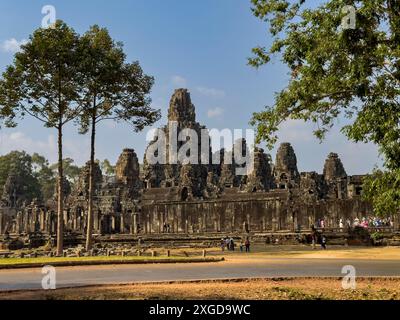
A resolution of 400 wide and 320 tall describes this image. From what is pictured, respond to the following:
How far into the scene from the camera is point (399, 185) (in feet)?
38.8

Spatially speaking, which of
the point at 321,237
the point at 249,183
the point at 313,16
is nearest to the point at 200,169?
the point at 249,183

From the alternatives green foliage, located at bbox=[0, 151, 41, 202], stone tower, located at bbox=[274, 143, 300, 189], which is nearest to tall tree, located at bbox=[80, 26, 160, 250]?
stone tower, located at bbox=[274, 143, 300, 189]

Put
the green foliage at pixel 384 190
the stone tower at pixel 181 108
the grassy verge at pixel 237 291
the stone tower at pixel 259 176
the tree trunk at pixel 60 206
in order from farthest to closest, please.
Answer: the stone tower at pixel 181 108 → the stone tower at pixel 259 176 → the tree trunk at pixel 60 206 → the green foliage at pixel 384 190 → the grassy verge at pixel 237 291

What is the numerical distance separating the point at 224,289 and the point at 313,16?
732cm

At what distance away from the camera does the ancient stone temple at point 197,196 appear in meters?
46.8

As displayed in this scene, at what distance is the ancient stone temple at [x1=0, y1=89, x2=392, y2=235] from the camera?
4681 cm

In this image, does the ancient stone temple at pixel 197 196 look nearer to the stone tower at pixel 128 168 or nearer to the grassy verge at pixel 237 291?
the stone tower at pixel 128 168

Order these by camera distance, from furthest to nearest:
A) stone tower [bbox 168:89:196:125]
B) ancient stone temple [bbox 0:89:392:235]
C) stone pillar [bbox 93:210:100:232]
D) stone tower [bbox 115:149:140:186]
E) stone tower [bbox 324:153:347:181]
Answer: stone tower [bbox 168:89:196:125] → stone tower [bbox 115:149:140:186] → stone tower [bbox 324:153:347:181] → stone pillar [bbox 93:210:100:232] → ancient stone temple [bbox 0:89:392:235]

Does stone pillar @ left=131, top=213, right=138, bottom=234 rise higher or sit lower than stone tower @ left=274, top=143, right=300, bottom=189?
lower

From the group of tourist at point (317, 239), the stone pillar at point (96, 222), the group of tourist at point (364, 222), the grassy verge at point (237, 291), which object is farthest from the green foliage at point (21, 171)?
the grassy verge at point (237, 291)

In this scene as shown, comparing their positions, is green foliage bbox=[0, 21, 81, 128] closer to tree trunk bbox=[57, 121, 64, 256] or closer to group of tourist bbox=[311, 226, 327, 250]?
tree trunk bbox=[57, 121, 64, 256]
